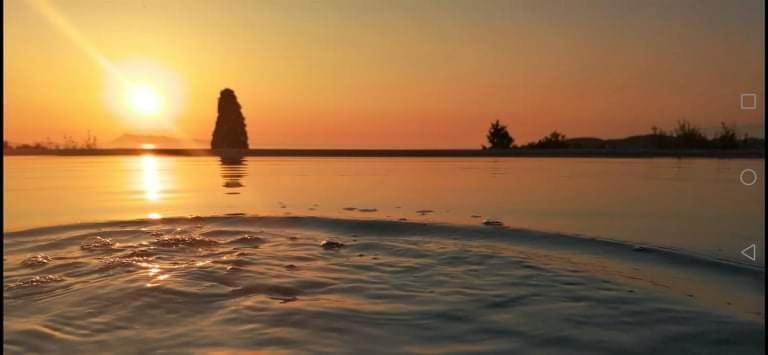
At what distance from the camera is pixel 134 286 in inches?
163

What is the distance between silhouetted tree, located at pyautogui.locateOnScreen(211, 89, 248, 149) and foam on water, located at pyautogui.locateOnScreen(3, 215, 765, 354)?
4744cm

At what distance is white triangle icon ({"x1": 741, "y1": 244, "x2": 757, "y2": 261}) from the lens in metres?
4.93

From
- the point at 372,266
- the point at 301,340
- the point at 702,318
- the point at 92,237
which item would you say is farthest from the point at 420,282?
Result: the point at 92,237

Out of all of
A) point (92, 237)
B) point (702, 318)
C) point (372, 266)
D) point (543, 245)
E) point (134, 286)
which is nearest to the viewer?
point (702, 318)

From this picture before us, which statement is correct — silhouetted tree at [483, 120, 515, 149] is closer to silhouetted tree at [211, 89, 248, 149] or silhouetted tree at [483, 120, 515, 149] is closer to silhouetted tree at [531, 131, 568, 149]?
silhouetted tree at [531, 131, 568, 149]

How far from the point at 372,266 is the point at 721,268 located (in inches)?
118

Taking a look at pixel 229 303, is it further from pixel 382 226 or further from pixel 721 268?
pixel 721 268

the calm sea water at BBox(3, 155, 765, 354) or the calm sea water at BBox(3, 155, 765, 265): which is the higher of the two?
the calm sea water at BBox(3, 155, 765, 265)

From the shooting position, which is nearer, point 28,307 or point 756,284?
point 28,307

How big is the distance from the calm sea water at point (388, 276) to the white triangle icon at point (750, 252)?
9 cm

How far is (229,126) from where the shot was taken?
172 feet

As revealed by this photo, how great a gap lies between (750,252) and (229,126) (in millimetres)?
51136

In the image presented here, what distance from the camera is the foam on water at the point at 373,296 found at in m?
3.10

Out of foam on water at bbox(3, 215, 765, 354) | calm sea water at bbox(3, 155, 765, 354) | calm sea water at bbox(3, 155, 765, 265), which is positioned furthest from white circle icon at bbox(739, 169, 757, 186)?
foam on water at bbox(3, 215, 765, 354)
